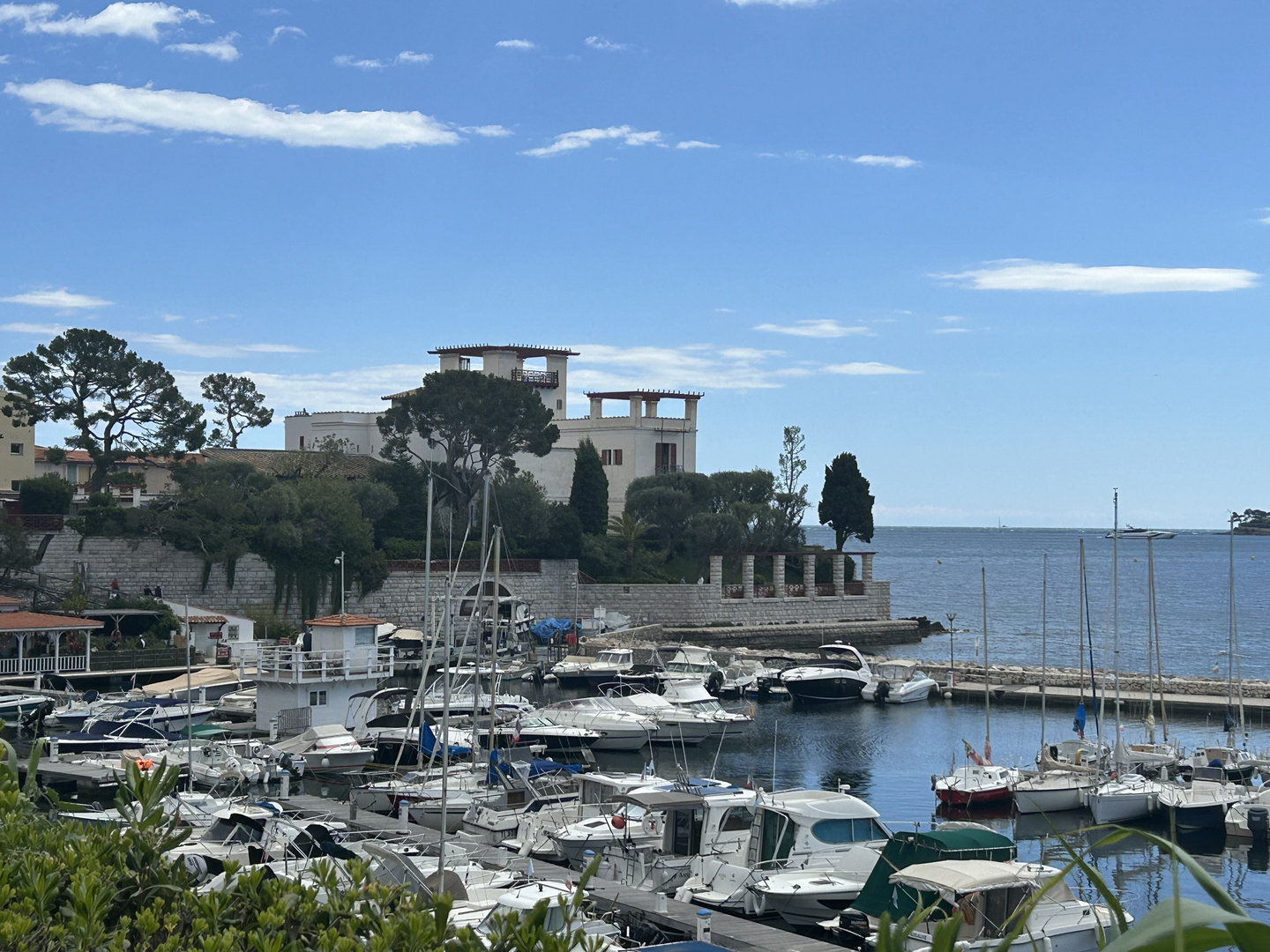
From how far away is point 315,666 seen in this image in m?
34.5

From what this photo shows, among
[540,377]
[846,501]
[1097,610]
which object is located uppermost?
[540,377]

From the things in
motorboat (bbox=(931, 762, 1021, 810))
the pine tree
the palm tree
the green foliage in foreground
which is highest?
the pine tree

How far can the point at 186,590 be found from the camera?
5184 cm

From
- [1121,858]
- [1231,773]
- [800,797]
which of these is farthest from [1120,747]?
[800,797]

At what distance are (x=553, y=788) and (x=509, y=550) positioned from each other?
119 feet

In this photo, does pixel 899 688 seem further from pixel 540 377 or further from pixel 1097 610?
pixel 1097 610

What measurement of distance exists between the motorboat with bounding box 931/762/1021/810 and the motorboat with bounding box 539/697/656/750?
A: 9241mm

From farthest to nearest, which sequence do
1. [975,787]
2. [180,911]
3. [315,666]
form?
[315,666] → [975,787] → [180,911]

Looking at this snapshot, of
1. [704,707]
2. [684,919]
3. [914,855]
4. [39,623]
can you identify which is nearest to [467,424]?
[39,623]

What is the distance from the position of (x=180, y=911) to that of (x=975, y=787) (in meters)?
23.2

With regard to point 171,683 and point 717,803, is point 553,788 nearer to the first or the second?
point 717,803

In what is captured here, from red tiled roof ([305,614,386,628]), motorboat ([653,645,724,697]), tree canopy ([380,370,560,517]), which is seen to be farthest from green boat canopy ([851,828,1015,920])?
tree canopy ([380,370,560,517])

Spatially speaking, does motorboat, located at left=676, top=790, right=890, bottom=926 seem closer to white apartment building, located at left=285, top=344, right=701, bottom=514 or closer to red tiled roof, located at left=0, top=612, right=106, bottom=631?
red tiled roof, located at left=0, top=612, right=106, bottom=631

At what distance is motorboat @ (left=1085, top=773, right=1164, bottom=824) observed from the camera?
84.5 feet
